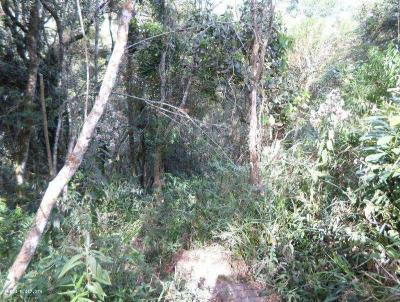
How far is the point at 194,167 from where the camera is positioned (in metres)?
7.25

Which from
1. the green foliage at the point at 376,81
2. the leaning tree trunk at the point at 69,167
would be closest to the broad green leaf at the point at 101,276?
the leaning tree trunk at the point at 69,167

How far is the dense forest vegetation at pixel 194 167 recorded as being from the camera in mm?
2764

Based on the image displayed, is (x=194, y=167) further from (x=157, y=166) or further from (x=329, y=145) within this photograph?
(x=329, y=145)

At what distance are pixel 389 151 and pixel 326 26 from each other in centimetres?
814

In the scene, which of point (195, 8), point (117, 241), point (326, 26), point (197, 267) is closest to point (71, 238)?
point (117, 241)

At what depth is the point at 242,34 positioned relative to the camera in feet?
17.2

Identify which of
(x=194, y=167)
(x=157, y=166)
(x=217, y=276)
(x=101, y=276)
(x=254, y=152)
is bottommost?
(x=217, y=276)

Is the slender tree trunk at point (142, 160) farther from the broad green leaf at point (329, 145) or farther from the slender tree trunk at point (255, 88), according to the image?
the broad green leaf at point (329, 145)

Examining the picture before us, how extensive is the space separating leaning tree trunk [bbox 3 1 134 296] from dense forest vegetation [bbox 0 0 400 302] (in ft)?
0.03

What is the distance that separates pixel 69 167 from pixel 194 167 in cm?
483

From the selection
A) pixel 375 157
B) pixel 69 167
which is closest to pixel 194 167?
pixel 375 157

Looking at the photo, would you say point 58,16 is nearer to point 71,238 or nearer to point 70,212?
point 70,212

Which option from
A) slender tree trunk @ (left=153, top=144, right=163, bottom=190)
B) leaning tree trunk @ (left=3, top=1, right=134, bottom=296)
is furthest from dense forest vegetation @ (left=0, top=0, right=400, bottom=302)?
slender tree trunk @ (left=153, top=144, right=163, bottom=190)

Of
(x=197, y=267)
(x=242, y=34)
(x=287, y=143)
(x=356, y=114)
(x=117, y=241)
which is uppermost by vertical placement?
Result: (x=242, y=34)
